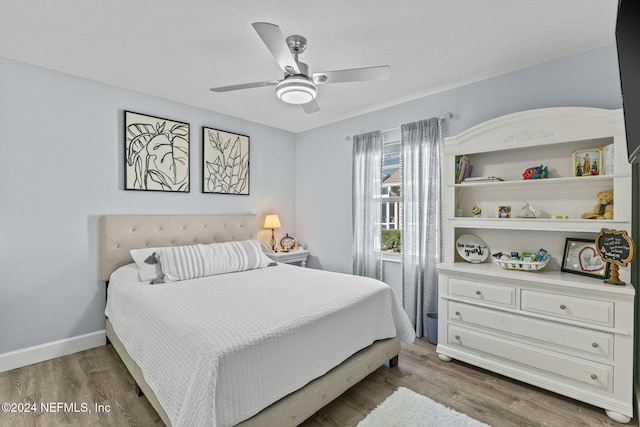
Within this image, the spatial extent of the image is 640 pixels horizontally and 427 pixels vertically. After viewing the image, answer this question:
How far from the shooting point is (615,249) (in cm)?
200

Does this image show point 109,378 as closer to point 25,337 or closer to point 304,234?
point 25,337

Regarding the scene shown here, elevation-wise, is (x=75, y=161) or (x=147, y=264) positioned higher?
(x=75, y=161)

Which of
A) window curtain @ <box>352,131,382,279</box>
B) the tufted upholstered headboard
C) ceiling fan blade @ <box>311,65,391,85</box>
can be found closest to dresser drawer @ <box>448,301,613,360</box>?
window curtain @ <box>352,131,382,279</box>

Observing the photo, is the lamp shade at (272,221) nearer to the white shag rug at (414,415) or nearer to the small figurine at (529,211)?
the white shag rug at (414,415)

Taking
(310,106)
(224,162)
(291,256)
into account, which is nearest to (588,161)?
(310,106)

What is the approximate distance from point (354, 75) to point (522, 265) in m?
1.98

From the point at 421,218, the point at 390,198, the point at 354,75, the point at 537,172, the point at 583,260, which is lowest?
the point at 583,260

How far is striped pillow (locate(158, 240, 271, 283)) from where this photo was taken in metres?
2.82

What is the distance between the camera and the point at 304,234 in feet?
15.2

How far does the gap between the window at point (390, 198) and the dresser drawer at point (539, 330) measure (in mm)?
1211

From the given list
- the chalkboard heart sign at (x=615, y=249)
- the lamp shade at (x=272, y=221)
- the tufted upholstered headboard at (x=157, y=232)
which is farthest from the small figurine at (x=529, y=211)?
the tufted upholstered headboard at (x=157, y=232)

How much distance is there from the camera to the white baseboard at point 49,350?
8.28 feet

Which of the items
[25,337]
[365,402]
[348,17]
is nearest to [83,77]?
[25,337]

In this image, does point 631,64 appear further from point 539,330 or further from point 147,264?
point 147,264
